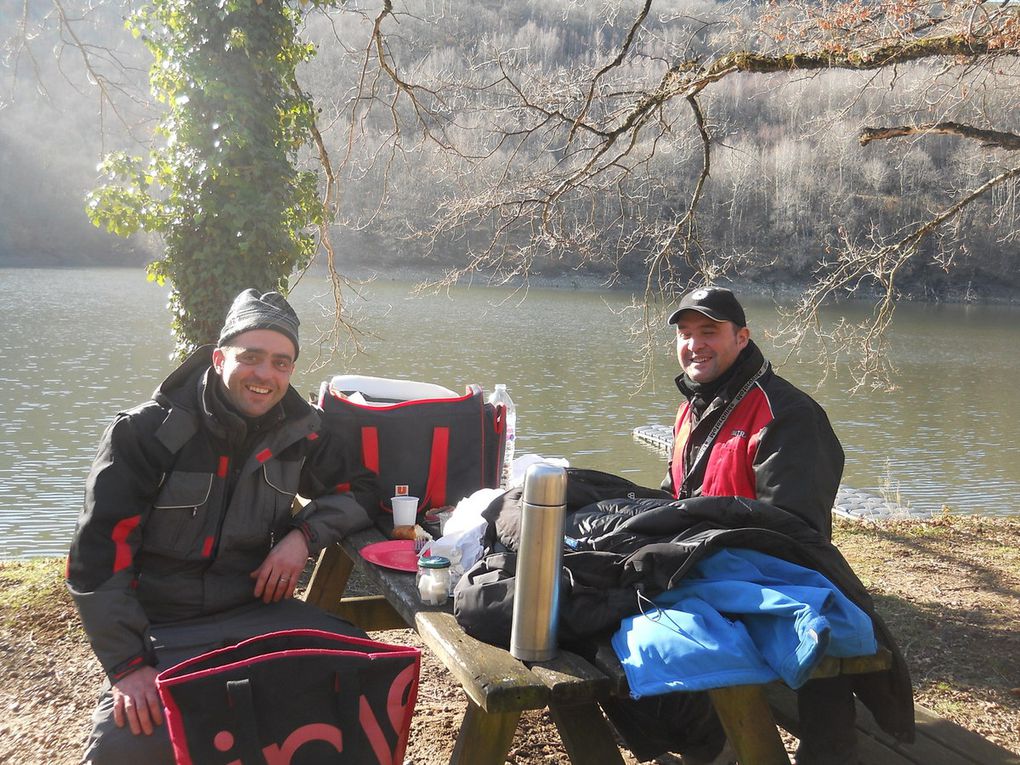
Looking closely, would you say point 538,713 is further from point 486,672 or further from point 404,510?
point 486,672

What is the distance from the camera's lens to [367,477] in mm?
3119

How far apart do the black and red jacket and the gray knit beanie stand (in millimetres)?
1238

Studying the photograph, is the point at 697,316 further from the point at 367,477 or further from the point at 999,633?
the point at 999,633

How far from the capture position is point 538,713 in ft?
10.5

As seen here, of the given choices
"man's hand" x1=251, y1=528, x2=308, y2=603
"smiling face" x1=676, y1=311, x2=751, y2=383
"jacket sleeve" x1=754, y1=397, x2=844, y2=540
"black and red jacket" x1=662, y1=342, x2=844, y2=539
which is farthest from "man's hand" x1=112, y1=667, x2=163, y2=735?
"smiling face" x1=676, y1=311, x2=751, y2=383

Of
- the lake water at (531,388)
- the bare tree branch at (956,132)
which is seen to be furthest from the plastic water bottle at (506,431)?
the lake water at (531,388)

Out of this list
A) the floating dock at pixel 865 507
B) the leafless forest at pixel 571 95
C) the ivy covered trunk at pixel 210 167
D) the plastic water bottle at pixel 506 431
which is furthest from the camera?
the floating dock at pixel 865 507

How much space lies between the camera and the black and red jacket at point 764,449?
2393 millimetres

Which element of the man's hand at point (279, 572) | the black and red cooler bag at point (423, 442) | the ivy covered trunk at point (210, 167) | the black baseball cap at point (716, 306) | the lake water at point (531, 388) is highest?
the ivy covered trunk at point (210, 167)

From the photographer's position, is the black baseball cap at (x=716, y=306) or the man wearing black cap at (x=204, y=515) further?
the black baseball cap at (x=716, y=306)

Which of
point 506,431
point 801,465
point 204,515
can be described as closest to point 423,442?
point 506,431

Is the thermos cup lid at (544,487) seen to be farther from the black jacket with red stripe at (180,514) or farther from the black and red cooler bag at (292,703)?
the black jacket with red stripe at (180,514)

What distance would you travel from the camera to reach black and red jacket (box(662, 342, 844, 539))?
2393mm

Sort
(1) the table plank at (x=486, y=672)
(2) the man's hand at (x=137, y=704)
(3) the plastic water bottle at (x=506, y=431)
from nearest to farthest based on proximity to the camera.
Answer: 1. (1) the table plank at (x=486, y=672)
2. (2) the man's hand at (x=137, y=704)
3. (3) the plastic water bottle at (x=506, y=431)
